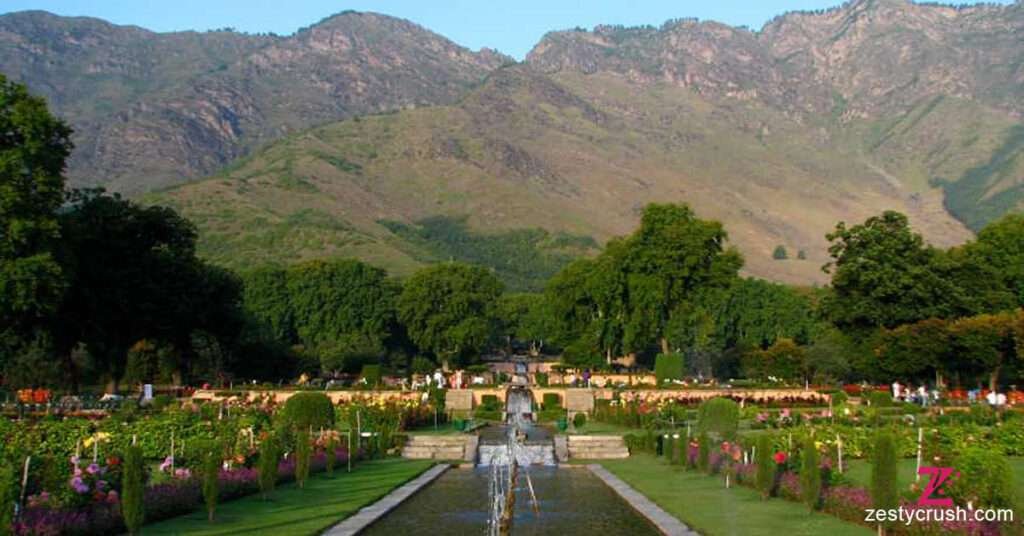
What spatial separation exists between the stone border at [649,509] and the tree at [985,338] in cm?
3493

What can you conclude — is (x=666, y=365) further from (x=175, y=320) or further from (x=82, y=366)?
(x=82, y=366)

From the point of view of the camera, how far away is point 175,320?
64125mm

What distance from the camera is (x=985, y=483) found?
56.5 feet

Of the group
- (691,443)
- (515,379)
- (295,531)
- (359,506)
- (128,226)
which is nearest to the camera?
(295,531)

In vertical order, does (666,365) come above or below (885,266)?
below

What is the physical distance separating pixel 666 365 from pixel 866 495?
47.1 m

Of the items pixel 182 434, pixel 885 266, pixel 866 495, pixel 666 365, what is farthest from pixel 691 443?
pixel 885 266

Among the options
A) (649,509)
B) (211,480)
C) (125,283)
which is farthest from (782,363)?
(211,480)

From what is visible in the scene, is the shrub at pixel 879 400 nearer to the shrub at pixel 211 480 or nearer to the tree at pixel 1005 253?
the tree at pixel 1005 253

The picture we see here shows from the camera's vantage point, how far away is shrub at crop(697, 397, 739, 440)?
32.2 metres

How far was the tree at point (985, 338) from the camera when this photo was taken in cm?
5919

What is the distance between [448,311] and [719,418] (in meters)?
71.6

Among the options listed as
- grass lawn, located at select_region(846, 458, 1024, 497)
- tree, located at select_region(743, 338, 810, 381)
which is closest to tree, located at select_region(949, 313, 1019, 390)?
tree, located at select_region(743, 338, 810, 381)

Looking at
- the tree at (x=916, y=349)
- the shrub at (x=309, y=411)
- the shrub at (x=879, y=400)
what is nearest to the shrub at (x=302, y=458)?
the shrub at (x=309, y=411)
